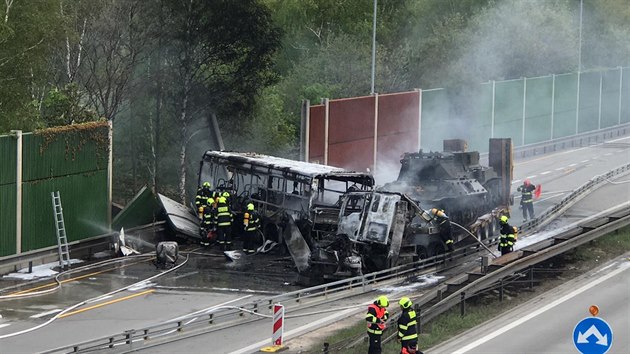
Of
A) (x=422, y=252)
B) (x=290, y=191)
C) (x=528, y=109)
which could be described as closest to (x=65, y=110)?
(x=290, y=191)

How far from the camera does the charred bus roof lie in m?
29.0

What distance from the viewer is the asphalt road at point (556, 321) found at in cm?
2052

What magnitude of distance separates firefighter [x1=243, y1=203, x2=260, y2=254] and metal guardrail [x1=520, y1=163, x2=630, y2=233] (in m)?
8.47

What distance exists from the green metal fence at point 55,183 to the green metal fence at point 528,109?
18823mm

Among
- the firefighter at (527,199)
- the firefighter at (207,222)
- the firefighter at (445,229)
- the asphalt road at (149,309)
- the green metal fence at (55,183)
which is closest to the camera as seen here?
the asphalt road at (149,309)

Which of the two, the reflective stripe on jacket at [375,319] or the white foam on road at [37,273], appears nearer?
the reflective stripe on jacket at [375,319]

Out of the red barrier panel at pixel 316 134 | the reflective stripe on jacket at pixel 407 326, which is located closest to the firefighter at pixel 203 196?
the red barrier panel at pixel 316 134

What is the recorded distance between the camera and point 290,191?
1164 inches

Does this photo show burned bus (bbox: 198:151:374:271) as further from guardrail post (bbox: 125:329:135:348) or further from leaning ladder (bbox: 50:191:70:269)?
guardrail post (bbox: 125:329:135:348)

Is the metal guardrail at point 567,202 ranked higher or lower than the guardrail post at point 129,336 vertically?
higher

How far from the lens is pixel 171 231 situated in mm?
31188

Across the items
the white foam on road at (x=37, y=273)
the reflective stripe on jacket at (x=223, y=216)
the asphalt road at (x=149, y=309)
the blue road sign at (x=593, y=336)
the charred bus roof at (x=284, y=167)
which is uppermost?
the charred bus roof at (x=284, y=167)

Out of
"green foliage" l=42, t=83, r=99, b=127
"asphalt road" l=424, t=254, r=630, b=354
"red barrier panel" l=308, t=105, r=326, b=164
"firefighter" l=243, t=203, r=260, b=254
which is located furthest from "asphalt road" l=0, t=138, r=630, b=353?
"red barrier panel" l=308, t=105, r=326, b=164

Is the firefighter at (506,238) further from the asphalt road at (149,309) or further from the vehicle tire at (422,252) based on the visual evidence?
the asphalt road at (149,309)
